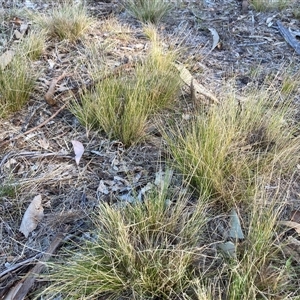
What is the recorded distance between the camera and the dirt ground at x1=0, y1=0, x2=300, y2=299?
71.6 inches

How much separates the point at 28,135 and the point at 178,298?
1.38 metres

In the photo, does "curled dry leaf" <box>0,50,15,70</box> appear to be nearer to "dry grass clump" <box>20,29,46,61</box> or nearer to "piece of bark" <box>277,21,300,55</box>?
"dry grass clump" <box>20,29,46,61</box>

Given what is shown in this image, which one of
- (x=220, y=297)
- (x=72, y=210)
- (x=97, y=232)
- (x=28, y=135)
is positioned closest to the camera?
(x=220, y=297)

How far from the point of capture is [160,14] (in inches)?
155

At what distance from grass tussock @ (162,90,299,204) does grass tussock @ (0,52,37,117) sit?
3.18 feet

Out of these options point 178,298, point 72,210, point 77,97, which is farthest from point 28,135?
point 178,298

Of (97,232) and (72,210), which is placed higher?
(97,232)

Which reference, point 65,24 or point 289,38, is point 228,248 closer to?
point 65,24

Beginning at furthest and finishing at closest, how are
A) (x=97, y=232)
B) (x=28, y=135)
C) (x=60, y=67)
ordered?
(x=60, y=67) < (x=28, y=135) < (x=97, y=232)

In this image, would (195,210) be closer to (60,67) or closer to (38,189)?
(38,189)

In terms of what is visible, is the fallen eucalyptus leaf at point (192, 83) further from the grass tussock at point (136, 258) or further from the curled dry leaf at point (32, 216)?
the curled dry leaf at point (32, 216)

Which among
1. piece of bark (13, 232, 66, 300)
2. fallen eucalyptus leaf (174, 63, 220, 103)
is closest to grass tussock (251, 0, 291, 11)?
fallen eucalyptus leaf (174, 63, 220, 103)

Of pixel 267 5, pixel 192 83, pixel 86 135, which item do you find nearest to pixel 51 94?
pixel 86 135

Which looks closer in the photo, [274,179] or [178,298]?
[178,298]
